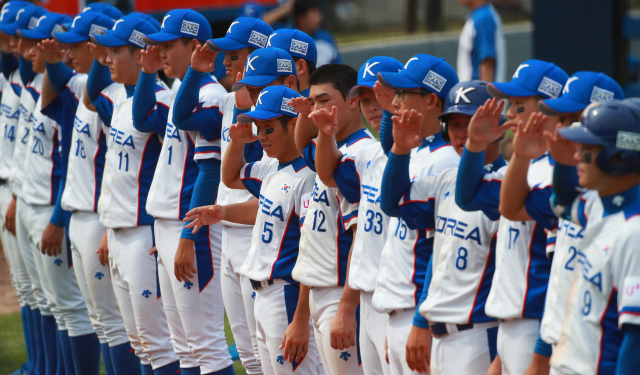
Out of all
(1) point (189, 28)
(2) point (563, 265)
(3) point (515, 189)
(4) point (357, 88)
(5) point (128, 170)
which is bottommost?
(2) point (563, 265)

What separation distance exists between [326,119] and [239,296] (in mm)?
1384

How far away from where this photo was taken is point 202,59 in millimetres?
4238

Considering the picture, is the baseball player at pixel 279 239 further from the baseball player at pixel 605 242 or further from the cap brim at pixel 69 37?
the cap brim at pixel 69 37

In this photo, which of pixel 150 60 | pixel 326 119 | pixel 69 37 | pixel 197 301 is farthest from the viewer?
pixel 69 37

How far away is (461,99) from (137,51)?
255cm

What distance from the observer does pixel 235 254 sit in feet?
13.8

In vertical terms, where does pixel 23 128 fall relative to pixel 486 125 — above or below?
below

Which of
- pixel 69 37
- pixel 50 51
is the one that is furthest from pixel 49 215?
pixel 69 37

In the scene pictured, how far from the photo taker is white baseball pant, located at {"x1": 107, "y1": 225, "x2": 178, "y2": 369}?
182 inches

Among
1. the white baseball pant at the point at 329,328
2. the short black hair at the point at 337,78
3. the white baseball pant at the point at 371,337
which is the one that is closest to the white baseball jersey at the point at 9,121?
the short black hair at the point at 337,78

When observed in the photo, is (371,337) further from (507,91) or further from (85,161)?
(85,161)

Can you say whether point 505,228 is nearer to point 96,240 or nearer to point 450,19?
point 96,240

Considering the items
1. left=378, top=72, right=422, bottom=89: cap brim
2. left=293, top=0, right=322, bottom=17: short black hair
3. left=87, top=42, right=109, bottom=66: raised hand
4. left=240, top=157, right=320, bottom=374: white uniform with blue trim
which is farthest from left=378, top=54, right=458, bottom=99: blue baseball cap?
left=293, top=0, right=322, bottom=17: short black hair

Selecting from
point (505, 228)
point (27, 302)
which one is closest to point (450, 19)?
point (27, 302)
